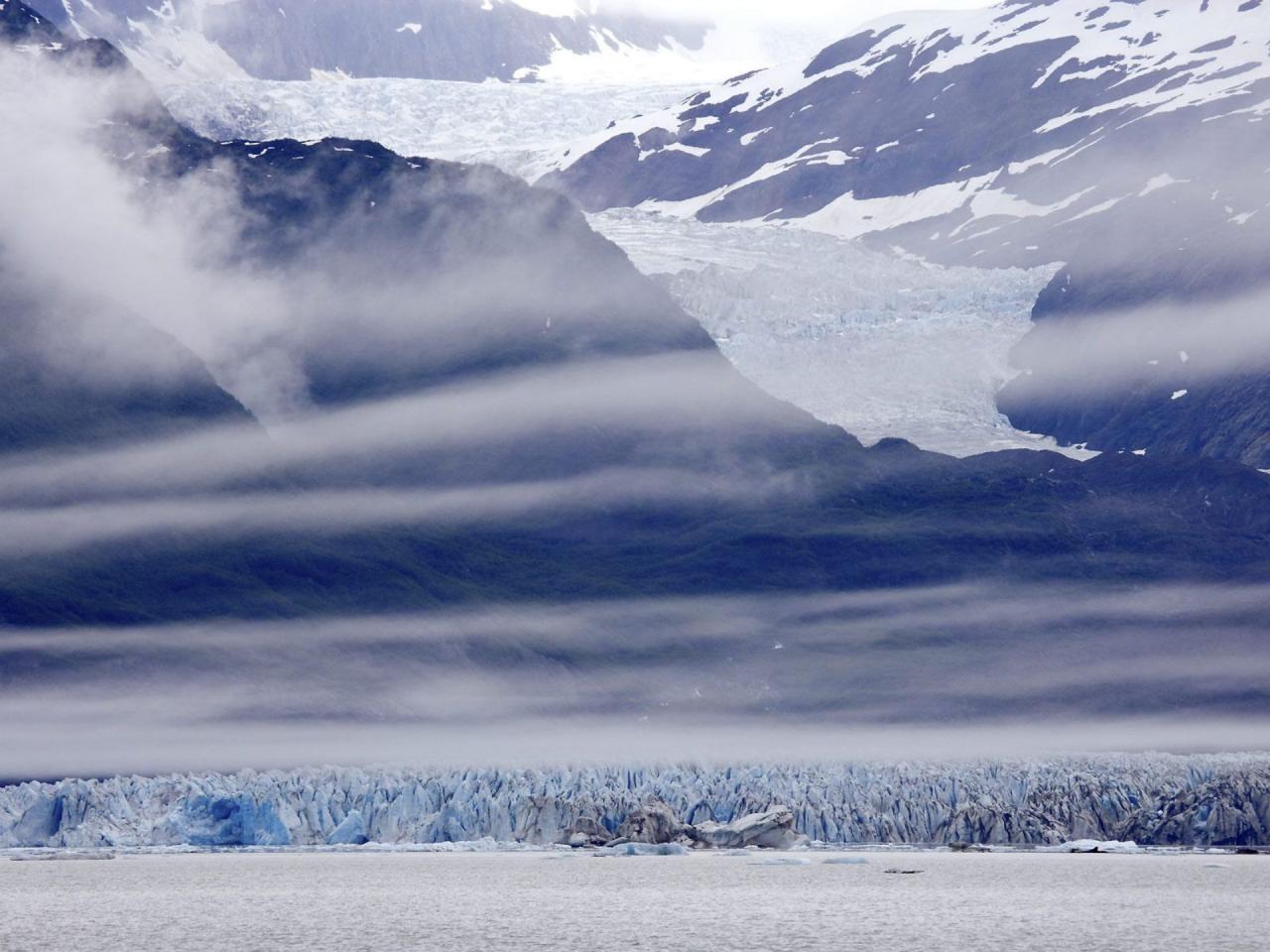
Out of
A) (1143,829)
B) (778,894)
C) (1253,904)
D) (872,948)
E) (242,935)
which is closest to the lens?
(872,948)

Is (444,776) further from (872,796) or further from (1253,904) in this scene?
(1253,904)

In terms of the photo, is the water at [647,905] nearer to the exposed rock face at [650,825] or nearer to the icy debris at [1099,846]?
the icy debris at [1099,846]

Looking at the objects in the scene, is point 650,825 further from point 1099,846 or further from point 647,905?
point 1099,846

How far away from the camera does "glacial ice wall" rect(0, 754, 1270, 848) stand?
511ft

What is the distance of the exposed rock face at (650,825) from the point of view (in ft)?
507

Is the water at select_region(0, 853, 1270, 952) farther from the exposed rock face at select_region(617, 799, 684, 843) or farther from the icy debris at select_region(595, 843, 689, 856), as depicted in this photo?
the exposed rock face at select_region(617, 799, 684, 843)

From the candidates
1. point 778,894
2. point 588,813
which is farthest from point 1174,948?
point 588,813

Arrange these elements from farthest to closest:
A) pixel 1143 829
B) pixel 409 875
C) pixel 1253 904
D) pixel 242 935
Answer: pixel 1143 829 < pixel 409 875 < pixel 1253 904 < pixel 242 935

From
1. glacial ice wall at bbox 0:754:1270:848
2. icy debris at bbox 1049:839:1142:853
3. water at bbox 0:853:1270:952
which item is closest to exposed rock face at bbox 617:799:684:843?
water at bbox 0:853:1270:952

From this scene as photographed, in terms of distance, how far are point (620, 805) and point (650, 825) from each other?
7.33 meters

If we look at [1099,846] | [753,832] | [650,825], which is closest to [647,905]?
[650,825]

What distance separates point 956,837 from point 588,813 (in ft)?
95.9

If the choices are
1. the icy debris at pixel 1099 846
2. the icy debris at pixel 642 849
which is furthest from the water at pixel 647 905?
the icy debris at pixel 642 849

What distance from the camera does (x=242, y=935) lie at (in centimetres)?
10431
